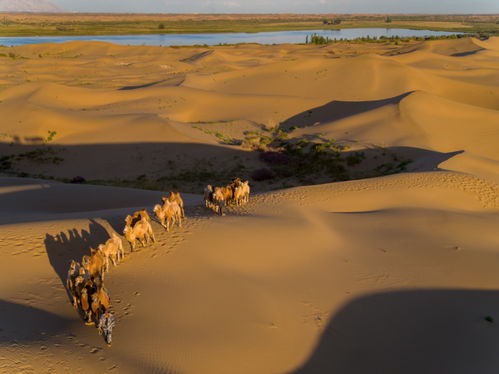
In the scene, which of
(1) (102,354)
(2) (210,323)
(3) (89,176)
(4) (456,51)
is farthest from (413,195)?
(4) (456,51)

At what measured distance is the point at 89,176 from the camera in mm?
20469

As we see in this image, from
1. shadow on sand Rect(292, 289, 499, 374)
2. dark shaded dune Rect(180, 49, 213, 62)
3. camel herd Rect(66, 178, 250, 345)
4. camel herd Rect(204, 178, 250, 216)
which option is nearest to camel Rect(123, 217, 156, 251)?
camel herd Rect(66, 178, 250, 345)

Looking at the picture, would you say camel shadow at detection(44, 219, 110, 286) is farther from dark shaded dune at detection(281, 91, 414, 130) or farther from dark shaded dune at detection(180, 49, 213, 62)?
dark shaded dune at detection(180, 49, 213, 62)

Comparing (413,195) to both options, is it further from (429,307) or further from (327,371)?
(327,371)

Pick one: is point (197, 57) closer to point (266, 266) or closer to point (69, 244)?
point (69, 244)

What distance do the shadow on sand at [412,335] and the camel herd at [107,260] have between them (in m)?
3.40

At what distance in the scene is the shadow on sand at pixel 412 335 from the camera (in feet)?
20.4

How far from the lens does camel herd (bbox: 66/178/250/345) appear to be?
20.1 feet

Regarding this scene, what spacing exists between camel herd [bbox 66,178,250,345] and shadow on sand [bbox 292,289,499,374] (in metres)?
3.40

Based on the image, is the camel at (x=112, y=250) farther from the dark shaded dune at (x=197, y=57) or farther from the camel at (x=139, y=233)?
the dark shaded dune at (x=197, y=57)

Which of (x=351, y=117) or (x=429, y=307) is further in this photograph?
(x=351, y=117)

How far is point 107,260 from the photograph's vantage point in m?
7.61

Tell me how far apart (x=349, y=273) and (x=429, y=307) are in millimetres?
1813

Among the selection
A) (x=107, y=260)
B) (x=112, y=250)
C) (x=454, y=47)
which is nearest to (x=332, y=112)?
(x=112, y=250)
